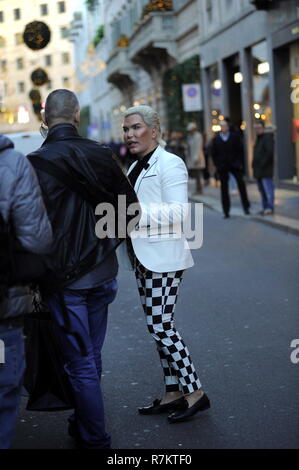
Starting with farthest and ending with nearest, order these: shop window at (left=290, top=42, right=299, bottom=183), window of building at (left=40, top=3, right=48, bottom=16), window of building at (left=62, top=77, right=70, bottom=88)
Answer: window of building at (left=62, top=77, right=70, bottom=88), window of building at (left=40, top=3, right=48, bottom=16), shop window at (left=290, top=42, right=299, bottom=183)

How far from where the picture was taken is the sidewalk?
15.5 meters

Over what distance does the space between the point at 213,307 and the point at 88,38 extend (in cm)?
8072

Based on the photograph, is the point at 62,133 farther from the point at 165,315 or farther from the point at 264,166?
the point at 264,166

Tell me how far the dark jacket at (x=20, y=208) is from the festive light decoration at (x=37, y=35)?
2143 centimetres

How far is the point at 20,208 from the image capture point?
3781 millimetres

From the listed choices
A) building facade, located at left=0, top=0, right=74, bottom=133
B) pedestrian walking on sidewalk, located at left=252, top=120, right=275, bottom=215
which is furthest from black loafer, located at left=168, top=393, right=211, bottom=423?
building facade, located at left=0, top=0, right=74, bottom=133

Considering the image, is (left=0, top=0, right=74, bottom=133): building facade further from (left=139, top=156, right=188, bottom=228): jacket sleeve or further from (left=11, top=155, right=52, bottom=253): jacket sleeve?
(left=11, top=155, right=52, bottom=253): jacket sleeve

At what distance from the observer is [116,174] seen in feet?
15.1

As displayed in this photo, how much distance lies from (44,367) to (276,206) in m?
14.8

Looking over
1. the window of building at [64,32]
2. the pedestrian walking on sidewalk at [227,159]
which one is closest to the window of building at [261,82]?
the pedestrian walking on sidewalk at [227,159]

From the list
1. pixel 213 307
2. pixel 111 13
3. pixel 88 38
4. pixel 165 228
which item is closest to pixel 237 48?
pixel 213 307

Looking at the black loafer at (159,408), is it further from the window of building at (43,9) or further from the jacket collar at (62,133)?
the window of building at (43,9)

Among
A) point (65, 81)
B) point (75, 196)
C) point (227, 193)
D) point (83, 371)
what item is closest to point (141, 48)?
point (227, 193)

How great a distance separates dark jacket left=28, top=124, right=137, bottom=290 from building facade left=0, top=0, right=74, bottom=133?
3496 inches
